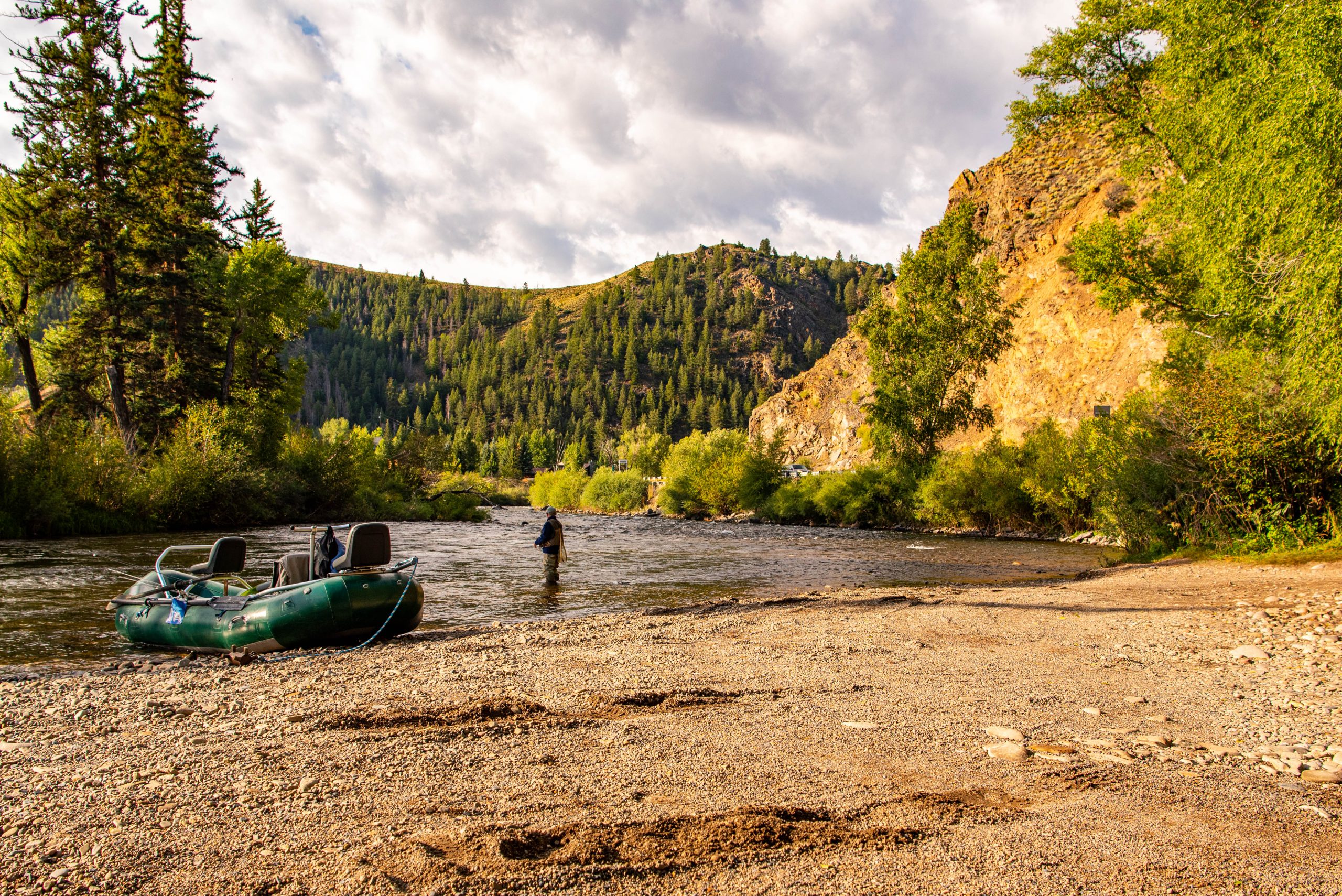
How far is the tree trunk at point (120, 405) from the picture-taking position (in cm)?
3203

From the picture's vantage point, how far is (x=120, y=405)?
33188mm

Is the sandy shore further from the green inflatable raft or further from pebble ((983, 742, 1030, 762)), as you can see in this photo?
the green inflatable raft

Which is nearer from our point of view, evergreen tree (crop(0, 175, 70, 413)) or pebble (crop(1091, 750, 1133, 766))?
pebble (crop(1091, 750, 1133, 766))

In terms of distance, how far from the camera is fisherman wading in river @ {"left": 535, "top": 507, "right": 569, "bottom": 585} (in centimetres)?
1716

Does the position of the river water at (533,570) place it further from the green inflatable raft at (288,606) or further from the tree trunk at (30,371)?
the tree trunk at (30,371)

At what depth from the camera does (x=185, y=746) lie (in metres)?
5.49

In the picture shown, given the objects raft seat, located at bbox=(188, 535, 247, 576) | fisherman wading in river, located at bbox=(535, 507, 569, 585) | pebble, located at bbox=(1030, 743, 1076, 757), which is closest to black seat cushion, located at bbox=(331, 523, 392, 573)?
raft seat, located at bbox=(188, 535, 247, 576)

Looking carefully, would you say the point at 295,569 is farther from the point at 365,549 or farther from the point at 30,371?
the point at 30,371

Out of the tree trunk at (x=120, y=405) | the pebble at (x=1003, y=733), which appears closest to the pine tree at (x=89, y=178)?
the tree trunk at (x=120, y=405)

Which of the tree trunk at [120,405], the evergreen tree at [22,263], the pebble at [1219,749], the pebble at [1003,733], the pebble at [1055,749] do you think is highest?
the evergreen tree at [22,263]

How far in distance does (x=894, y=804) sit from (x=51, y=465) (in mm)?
31753

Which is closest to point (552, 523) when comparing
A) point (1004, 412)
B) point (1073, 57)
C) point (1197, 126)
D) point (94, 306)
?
point (1197, 126)

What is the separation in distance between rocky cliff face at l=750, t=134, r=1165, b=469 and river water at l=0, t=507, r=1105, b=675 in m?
15.8

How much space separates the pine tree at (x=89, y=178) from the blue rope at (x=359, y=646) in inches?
1131
